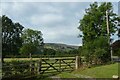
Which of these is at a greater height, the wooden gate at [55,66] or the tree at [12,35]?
the tree at [12,35]

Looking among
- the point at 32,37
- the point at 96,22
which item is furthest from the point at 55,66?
the point at 32,37

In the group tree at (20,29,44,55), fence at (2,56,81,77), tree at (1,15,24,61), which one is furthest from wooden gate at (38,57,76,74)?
tree at (20,29,44,55)

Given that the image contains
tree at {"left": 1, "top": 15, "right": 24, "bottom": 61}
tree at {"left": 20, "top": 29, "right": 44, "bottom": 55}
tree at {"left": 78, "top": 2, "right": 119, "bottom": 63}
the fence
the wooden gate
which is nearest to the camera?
the fence

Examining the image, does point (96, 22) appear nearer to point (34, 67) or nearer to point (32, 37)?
point (34, 67)

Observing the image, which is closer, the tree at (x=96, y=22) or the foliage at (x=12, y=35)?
Answer: the tree at (x=96, y=22)

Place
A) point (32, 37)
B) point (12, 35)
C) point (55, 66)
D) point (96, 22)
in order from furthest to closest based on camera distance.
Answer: point (32, 37) → point (12, 35) → point (96, 22) → point (55, 66)

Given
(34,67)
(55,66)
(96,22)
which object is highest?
(96,22)

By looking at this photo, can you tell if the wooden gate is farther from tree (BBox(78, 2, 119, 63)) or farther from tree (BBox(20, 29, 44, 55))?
tree (BBox(20, 29, 44, 55))

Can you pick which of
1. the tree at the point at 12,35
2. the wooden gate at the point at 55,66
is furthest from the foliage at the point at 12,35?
the wooden gate at the point at 55,66

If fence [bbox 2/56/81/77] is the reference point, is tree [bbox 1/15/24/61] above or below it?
above

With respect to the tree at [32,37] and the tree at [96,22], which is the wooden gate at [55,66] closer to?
the tree at [96,22]

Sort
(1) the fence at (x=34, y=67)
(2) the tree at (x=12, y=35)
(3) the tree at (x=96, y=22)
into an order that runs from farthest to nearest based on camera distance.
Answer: (2) the tree at (x=12, y=35)
(3) the tree at (x=96, y=22)
(1) the fence at (x=34, y=67)

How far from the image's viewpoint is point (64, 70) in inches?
1084

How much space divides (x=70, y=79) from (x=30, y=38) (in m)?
86.7
